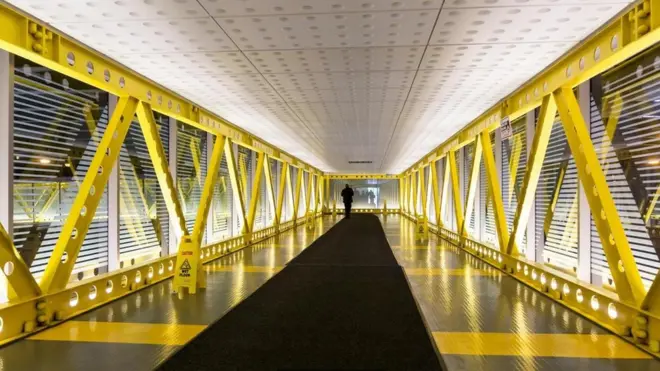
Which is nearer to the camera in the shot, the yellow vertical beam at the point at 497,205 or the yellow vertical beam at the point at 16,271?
the yellow vertical beam at the point at 16,271

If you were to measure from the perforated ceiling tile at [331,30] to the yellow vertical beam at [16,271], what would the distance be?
111 inches

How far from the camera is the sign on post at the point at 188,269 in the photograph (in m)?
5.93

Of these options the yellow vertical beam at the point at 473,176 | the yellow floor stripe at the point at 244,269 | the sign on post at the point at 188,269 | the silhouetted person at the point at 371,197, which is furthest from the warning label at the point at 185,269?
the silhouetted person at the point at 371,197

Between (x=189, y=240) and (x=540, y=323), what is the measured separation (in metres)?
4.65

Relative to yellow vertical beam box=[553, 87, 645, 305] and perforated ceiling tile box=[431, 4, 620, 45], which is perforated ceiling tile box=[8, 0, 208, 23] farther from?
yellow vertical beam box=[553, 87, 645, 305]

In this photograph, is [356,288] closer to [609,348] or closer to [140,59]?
[609,348]

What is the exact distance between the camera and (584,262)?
20.2 ft

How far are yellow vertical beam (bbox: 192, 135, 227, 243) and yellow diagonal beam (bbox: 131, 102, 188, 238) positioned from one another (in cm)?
52

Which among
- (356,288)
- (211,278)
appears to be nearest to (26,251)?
(211,278)

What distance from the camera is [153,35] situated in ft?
14.4

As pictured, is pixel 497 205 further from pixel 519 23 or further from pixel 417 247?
pixel 519 23

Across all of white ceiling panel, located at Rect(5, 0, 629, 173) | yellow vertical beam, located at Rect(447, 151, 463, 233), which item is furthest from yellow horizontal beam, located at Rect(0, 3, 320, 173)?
yellow vertical beam, located at Rect(447, 151, 463, 233)

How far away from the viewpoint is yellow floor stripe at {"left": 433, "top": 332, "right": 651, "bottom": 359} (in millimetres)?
3654

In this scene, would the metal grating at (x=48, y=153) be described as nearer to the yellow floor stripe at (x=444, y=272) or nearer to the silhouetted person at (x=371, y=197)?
the yellow floor stripe at (x=444, y=272)
